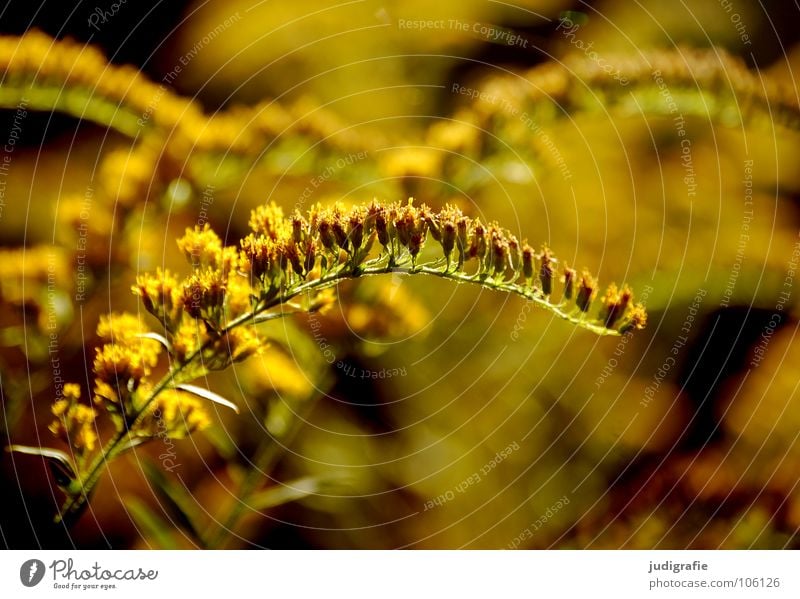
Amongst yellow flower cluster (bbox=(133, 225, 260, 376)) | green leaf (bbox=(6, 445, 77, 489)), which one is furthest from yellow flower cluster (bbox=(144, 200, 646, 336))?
green leaf (bbox=(6, 445, 77, 489))

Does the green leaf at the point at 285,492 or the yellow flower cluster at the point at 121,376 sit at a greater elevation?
the yellow flower cluster at the point at 121,376

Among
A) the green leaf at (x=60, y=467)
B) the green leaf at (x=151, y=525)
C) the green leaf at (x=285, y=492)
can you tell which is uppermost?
the green leaf at (x=60, y=467)

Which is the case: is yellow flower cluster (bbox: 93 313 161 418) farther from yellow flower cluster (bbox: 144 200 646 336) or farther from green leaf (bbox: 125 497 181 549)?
green leaf (bbox: 125 497 181 549)

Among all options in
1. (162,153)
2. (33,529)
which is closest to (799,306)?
(162,153)

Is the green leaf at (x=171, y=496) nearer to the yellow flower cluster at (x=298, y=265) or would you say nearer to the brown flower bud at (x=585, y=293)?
the yellow flower cluster at (x=298, y=265)

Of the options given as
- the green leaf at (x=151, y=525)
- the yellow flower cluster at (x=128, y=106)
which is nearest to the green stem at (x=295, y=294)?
the green leaf at (x=151, y=525)

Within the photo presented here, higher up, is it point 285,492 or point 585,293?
point 585,293

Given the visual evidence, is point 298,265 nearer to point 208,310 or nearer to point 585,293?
point 208,310

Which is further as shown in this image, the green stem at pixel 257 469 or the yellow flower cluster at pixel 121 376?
the green stem at pixel 257 469

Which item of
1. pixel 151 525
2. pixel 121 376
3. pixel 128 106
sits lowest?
pixel 151 525

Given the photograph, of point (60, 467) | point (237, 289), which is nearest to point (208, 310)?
point (237, 289)

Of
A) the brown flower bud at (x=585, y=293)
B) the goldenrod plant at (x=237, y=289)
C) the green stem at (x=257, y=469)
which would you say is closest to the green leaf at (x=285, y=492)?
the green stem at (x=257, y=469)
